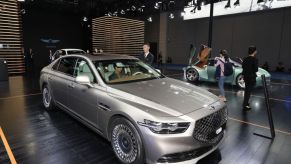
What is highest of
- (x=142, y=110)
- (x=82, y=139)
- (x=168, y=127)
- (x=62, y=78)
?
(x=62, y=78)

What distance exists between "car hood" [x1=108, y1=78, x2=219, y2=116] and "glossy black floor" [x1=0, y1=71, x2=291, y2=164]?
82cm

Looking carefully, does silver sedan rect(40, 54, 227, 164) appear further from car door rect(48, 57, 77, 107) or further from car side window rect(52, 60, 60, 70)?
car side window rect(52, 60, 60, 70)

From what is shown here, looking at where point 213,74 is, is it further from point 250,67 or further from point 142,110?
point 142,110

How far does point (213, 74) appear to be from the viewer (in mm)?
8203

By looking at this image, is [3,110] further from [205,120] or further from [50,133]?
[205,120]

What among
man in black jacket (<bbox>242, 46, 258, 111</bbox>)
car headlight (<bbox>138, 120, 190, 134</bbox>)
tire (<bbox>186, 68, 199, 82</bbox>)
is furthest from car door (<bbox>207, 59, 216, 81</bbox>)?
car headlight (<bbox>138, 120, 190, 134</bbox>)

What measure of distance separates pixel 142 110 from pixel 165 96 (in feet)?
1.48

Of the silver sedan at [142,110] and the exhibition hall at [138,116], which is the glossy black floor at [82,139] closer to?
the exhibition hall at [138,116]

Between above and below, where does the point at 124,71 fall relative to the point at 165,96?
above

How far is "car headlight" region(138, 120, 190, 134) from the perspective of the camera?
2.09 m

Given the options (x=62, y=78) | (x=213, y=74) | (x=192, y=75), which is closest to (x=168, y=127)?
(x=62, y=78)

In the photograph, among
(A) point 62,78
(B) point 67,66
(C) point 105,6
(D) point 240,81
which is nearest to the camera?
(A) point 62,78

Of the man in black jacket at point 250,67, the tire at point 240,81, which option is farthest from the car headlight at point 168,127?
the tire at point 240,81

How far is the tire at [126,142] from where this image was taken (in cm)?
226
